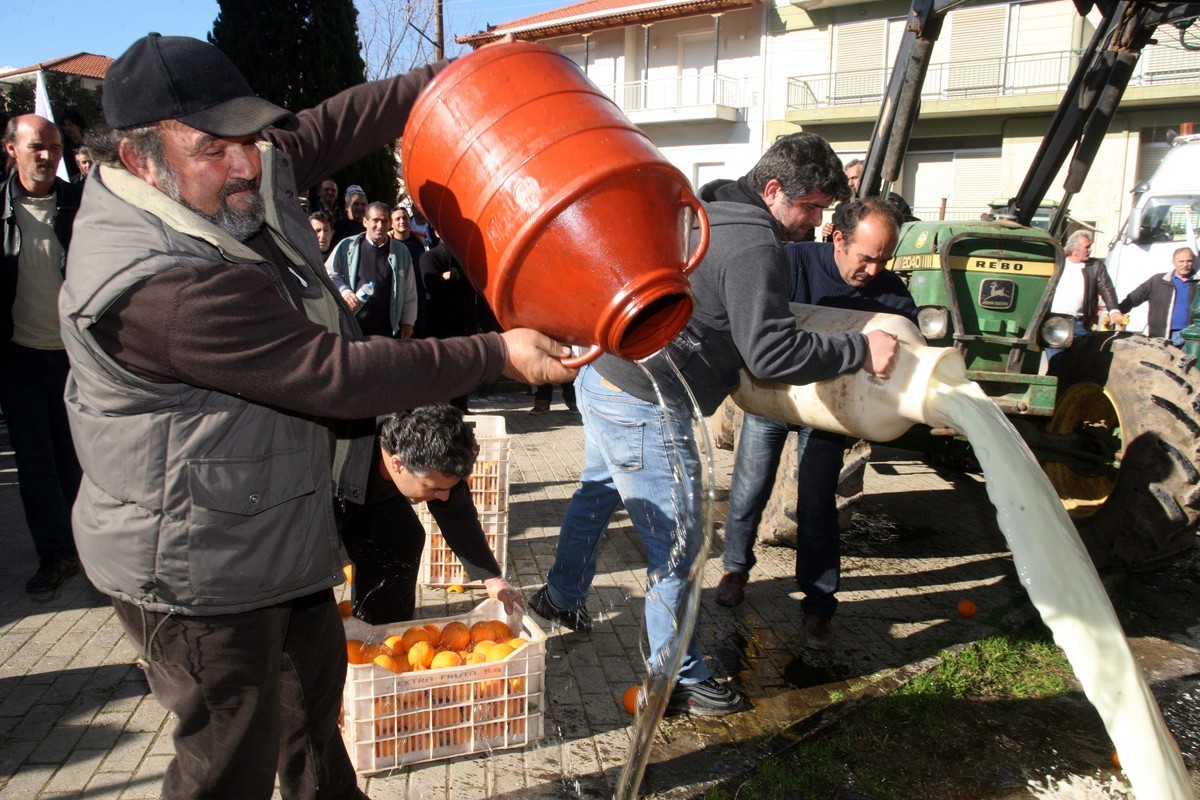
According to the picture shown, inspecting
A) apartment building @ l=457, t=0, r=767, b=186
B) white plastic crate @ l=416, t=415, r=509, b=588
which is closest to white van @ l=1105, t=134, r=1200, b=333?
white plastic crate @ l=416, t=415, r=509, b=588

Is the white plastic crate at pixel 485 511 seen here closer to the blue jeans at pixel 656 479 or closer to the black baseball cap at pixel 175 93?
the blue jeans at pixel 656 479

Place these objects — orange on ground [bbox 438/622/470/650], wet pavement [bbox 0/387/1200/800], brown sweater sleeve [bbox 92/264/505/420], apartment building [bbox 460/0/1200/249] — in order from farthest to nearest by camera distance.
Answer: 1. apartment building [bbox 460/0/1200/249]
2. orange on ground [bbox 438/622/470/650]
3. wet pavement [bbox 0/387/1200/800]
4. brown sweater sleeve [bbox 92/264/505/420]

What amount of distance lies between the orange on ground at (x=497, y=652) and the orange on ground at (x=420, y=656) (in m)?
0.20

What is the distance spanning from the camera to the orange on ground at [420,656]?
10.2 ft

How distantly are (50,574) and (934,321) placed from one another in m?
4.75

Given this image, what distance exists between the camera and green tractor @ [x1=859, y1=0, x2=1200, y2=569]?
14.7ft

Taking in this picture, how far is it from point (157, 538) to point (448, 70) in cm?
118

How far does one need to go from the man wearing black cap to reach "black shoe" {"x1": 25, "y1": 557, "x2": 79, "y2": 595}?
272cm

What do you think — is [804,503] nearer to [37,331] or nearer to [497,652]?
[497,652]

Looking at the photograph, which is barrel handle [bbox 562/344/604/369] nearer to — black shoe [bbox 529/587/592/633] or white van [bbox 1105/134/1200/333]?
black shoe [bbox 529/587/592/633]

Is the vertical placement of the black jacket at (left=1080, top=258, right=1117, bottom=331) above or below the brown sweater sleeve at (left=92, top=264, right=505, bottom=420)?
below

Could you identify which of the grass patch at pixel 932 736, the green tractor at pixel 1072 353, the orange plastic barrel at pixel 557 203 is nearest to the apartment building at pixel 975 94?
the green tractor at pixel 1072 353

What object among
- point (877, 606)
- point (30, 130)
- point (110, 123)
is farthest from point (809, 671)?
point (30, 130)

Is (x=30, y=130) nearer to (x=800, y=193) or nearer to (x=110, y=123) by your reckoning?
(x=110, y=123)
